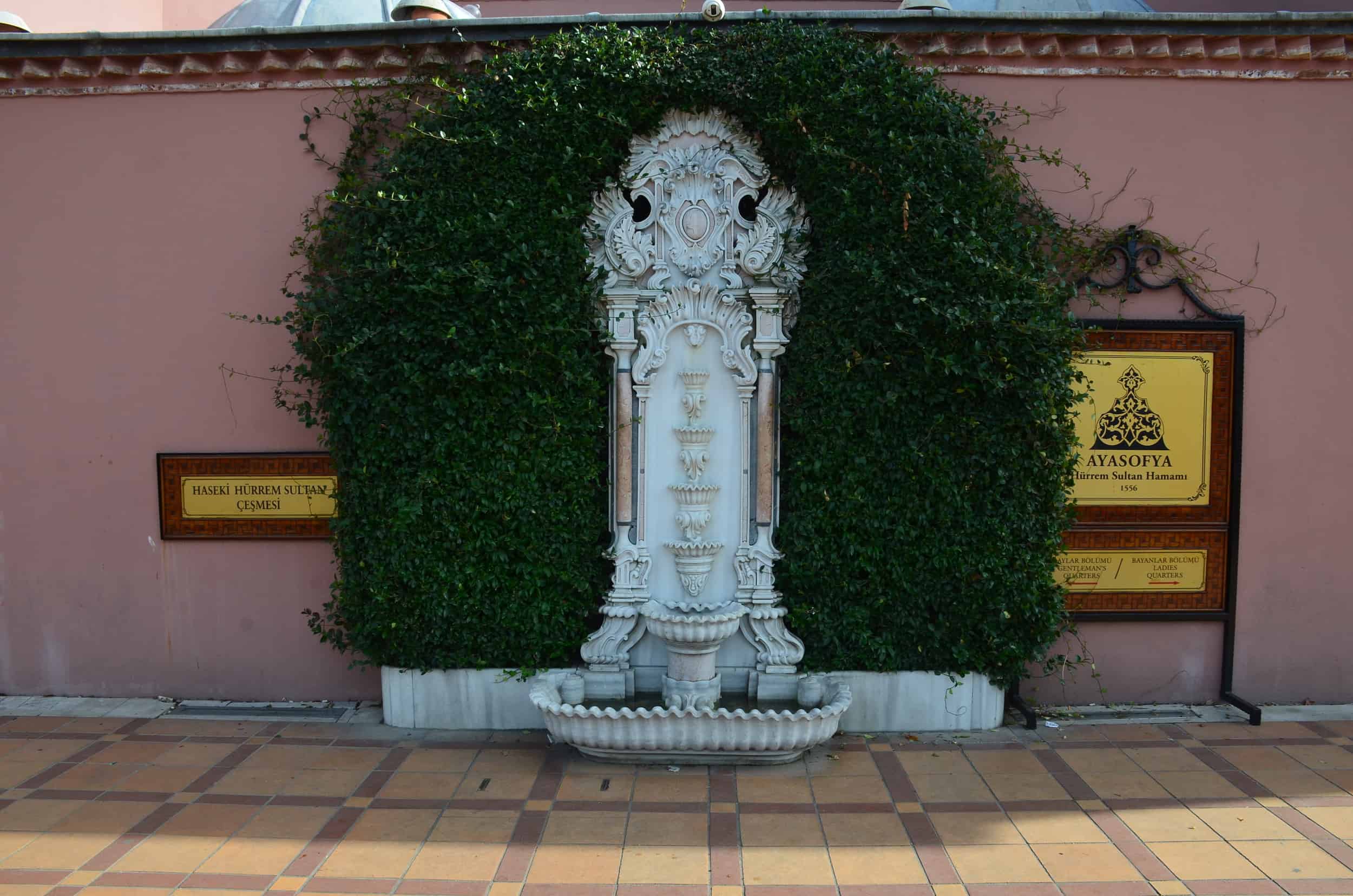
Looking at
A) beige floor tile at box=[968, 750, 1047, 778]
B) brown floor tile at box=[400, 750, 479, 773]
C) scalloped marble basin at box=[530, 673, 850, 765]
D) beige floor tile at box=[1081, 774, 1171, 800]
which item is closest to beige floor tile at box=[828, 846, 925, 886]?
scalloped marble basin at box=[530, 673, 850, 765]

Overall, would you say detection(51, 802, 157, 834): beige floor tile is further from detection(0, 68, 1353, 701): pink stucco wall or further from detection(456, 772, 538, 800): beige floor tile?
detection(456, 772, 538, 800): beige floor tile

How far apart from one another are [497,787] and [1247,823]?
3.43 m

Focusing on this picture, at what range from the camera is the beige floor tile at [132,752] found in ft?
15.0

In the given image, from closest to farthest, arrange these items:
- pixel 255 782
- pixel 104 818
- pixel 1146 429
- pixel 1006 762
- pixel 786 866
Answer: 1. pixel 786 866
2. pixel 104 818
3. pixel 255 782
4. pixel 1006 762
5. pixel 1146 429

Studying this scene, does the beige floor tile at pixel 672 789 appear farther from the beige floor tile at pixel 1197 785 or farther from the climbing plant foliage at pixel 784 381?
the beige floor tile at pixel 1197 785

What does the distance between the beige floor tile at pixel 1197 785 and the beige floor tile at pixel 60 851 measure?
4833mm

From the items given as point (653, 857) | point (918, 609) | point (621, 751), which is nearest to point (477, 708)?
point (621, 751)

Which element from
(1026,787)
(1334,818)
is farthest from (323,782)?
(1334,818)

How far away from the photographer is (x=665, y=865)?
3.62 meters

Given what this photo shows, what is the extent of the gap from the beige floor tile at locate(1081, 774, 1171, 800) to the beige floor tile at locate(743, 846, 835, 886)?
1.50 meters

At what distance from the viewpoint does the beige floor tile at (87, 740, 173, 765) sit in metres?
4.58

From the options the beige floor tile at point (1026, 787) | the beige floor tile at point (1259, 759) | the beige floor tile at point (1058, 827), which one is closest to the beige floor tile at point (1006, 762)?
the beige floor tile at point (1026, 787)

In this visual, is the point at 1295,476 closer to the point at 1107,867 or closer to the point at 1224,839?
the point at 1224,839

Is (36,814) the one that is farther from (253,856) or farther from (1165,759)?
(1165,759)
